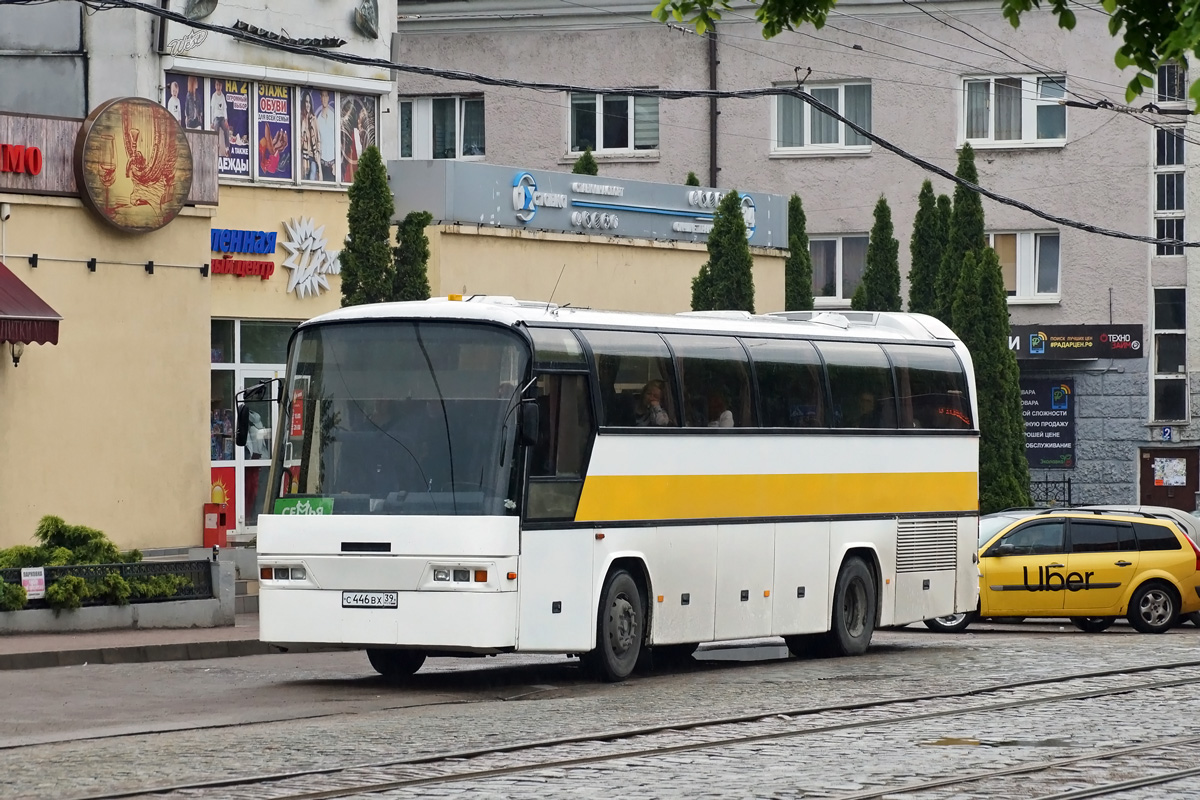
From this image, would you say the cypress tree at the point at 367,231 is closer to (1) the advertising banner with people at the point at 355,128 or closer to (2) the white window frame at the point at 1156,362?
(1) the advertising banner with people at the point at 355,128

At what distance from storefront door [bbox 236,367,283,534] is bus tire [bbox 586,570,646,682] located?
1447cm

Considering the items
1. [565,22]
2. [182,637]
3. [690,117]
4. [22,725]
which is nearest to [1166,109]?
[690,117]

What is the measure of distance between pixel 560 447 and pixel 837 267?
3156 centimetres

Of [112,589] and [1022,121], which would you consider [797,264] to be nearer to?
[1022,121]

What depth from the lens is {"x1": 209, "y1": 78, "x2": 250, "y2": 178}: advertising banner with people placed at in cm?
3186

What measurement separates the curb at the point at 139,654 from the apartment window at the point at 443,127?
28.0 m

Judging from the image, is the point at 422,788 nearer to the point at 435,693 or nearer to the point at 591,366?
the point at 435,693

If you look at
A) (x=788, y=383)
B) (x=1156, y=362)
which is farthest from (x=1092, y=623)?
(x=1156, y=362)

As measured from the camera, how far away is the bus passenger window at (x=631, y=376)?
58.6 feet

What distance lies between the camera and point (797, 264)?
4403 cm

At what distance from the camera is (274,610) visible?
55.6 feet

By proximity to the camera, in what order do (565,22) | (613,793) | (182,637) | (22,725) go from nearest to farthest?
1. (613,793)
2. (22,725)
3. (182,637)
4. (565,22)

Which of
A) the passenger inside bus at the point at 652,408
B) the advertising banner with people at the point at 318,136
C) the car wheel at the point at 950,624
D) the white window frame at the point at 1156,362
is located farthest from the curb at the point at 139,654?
the white window frame at the point at 1156,362

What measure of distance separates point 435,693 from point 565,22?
33669 millimetres
